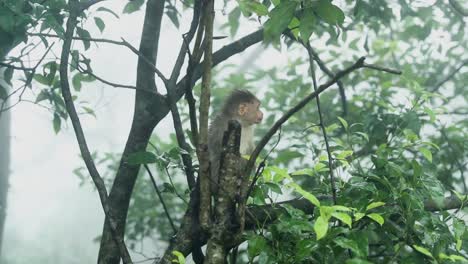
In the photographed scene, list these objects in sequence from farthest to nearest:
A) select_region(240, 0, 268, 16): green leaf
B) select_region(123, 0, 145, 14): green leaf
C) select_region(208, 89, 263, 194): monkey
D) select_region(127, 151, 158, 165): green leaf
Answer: select_region(208, 89, 263, 194): monkey, select_region(123, 0, 145, 14): green leaf, select_region(127, 151, 158, 165): green leaf, select_region(240, 0, 268, 16): green leaf

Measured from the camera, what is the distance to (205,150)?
1.68m

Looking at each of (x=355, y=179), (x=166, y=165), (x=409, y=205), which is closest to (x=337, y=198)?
(x=355, y=179)

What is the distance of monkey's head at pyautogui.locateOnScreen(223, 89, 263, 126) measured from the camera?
3.34 metres

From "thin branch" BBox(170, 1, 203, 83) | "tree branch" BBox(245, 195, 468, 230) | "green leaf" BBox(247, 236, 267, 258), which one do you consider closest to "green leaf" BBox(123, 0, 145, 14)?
"thin branch" BBox(170, 1, 203, 83)

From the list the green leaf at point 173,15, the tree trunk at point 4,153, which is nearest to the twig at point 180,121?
the green leaf at point 173,15

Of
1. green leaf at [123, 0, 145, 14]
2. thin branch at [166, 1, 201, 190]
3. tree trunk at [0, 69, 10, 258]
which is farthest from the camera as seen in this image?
tree trunk at [0, 69, 10, 258]

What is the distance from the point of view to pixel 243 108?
335cm

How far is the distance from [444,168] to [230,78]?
5.29 ft

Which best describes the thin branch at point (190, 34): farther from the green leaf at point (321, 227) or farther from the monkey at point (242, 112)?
the monkey at point (242, 112)

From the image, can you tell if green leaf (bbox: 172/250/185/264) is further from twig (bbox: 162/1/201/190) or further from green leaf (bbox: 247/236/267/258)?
twig (bbox: 162/1/201/190)

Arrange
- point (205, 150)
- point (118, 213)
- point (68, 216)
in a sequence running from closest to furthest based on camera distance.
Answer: point (205, 150), point (118, 213), point (68, 216)

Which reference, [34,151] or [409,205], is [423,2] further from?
[34,151]

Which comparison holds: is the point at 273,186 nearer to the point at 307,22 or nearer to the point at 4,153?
the point at 307,22

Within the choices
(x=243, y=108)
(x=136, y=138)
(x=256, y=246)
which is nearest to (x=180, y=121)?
(x=136, y=138)
